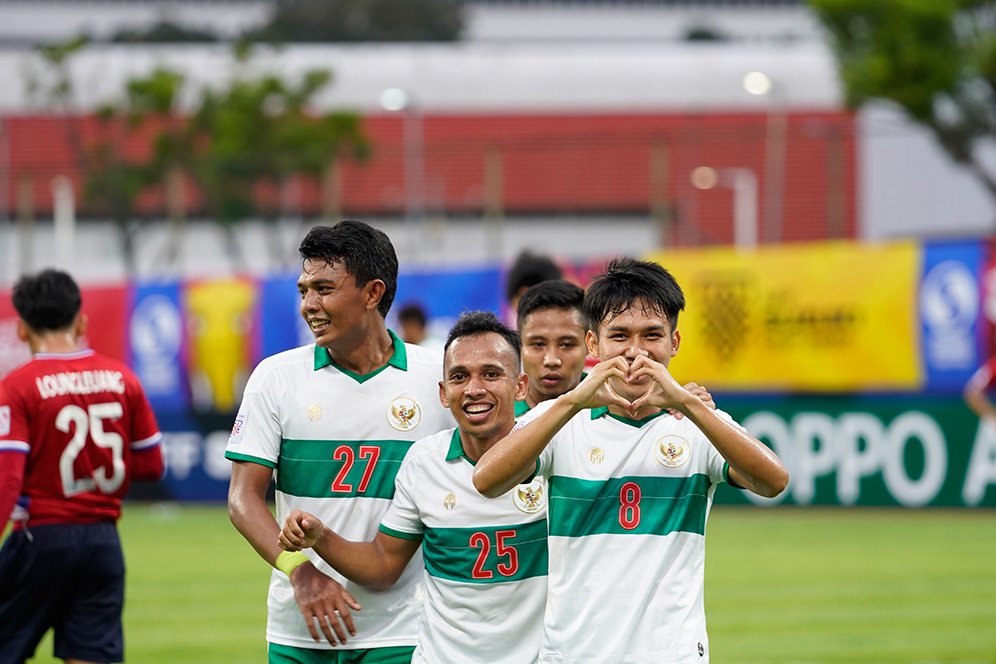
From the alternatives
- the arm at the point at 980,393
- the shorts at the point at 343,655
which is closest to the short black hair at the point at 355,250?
the shorts at the point at 343,655

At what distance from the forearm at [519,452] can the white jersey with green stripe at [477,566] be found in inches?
11.9

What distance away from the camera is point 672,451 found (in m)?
5.29

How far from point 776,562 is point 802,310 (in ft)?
15.0

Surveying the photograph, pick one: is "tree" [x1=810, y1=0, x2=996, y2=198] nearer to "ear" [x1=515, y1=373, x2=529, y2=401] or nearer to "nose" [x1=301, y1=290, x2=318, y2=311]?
"ear" [x1=515, y1=373, x2=529, y2=401]

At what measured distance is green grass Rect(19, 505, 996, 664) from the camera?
11195mm

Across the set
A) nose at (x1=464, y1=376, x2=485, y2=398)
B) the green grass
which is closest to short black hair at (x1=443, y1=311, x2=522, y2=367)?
→ nose at (x1=464, y1=376, x2=485, y2=398)

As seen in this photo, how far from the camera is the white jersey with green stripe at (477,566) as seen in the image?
5547mm

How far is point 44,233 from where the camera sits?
37.7 meters

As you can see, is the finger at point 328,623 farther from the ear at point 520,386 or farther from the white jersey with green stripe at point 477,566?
the ear at point 520,386

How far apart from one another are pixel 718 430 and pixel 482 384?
A: 932 millimetres

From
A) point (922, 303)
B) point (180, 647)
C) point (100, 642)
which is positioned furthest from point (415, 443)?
point (922, 303)

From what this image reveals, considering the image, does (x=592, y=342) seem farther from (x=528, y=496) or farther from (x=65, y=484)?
(x=65, y=484)

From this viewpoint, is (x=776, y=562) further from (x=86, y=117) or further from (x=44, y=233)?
(x=86, y=117)

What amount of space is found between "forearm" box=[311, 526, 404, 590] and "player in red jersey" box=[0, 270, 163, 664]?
2402mm
